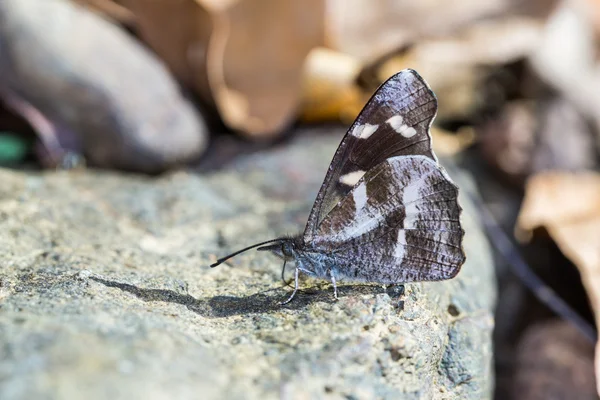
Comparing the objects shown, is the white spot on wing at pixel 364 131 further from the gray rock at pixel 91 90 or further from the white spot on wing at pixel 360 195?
the gray rock at pixel 91 90

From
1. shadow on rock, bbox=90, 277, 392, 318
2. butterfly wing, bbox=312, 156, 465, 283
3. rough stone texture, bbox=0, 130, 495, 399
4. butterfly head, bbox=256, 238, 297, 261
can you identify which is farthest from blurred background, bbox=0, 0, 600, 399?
butterfly head, bbox=256, 238, 297, 261

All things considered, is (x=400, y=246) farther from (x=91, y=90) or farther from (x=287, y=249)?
(x=91, y=90)

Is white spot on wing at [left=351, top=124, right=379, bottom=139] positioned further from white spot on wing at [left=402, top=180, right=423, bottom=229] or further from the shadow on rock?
the shadow on rock

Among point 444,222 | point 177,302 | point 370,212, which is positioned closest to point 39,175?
point 177,302

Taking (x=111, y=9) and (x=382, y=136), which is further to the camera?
(x=111, y=9)

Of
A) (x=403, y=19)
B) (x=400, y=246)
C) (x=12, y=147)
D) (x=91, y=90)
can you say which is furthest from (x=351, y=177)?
(x=12, y=147)
